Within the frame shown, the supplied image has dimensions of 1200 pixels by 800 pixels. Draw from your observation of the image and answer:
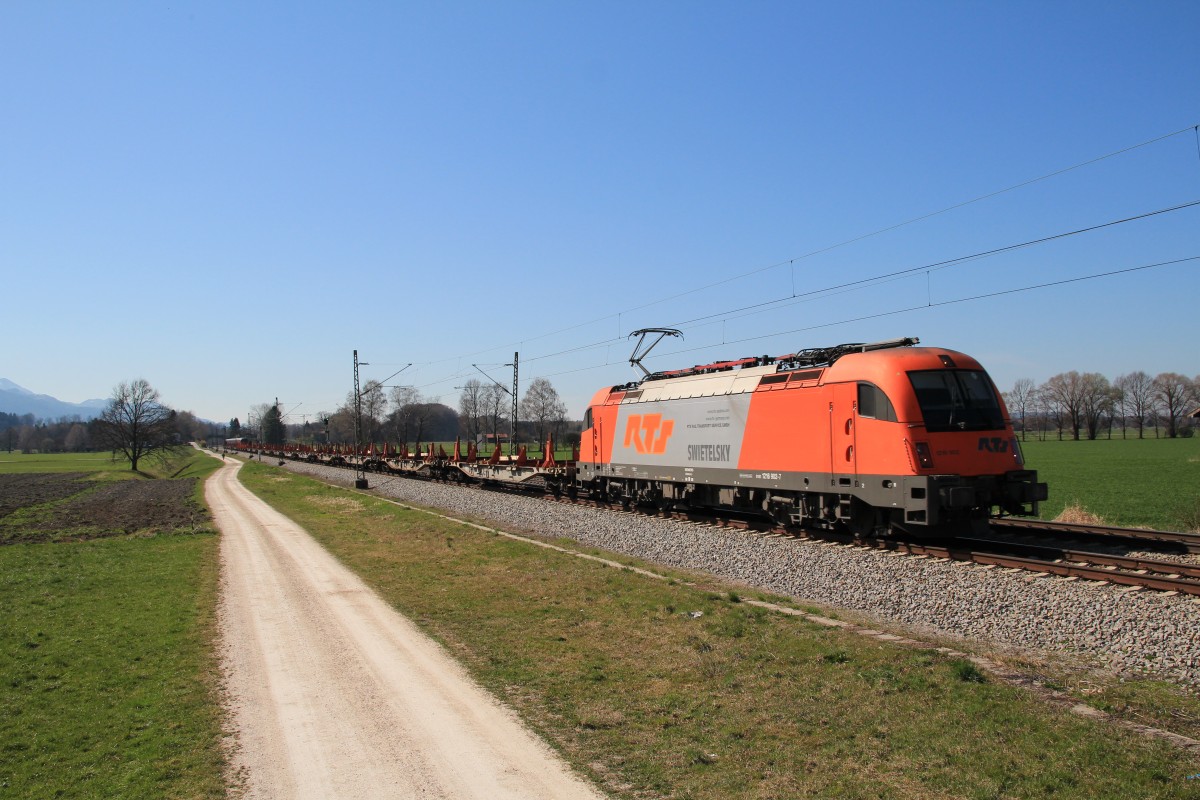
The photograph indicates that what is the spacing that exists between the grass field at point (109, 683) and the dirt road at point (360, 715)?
0.38 m

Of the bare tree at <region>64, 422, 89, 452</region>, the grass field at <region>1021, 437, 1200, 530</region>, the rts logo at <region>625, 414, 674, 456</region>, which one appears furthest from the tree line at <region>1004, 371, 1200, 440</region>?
the bare tree at <region>64, 422, 89, 452</region>

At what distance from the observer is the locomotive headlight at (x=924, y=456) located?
48.6ft

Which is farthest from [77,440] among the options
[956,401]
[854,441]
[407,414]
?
[956,401]

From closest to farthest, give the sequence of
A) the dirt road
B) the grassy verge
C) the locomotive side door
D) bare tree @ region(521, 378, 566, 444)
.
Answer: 1. the grassy verge
2. the dirt road
3. the locomotive side door
4. bare tree @ region(521, 378, 566, 444)

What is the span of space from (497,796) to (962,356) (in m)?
13.8

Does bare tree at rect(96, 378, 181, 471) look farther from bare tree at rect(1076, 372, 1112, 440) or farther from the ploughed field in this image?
bare tree at rect(1076, 372, 1112, 440)

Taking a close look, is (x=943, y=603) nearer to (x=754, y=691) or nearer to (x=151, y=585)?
(x=754, y=691)

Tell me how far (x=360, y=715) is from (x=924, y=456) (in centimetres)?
1137

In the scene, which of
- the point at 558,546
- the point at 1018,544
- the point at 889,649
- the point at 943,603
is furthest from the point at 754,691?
the point at 558,546

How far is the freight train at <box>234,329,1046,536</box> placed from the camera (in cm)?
1511

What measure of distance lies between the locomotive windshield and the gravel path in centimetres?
284

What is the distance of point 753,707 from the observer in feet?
24.0

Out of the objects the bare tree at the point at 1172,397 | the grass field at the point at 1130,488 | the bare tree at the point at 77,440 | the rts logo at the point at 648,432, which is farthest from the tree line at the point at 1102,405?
the bare tree at the point at 77,440

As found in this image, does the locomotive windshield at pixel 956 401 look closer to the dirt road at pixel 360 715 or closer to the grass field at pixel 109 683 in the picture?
the dirt road at pixel 360 715
